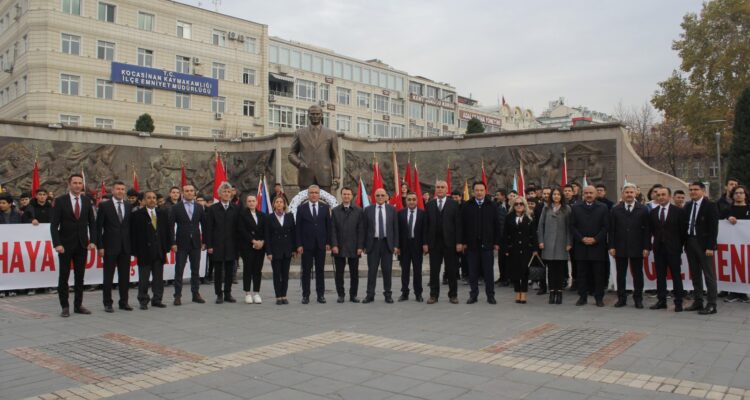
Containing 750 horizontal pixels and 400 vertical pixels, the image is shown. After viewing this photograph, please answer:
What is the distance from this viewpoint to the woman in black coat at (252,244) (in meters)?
10.5

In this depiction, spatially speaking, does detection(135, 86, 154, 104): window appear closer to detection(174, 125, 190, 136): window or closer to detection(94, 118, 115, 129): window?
detection(94, 118, 115, 129): window

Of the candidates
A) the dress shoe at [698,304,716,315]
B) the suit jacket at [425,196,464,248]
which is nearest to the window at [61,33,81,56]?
the suit jacket at [425,196,464,248]

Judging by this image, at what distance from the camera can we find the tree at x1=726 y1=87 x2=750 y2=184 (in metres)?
27.5

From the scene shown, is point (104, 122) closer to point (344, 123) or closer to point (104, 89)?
point (104, 89)

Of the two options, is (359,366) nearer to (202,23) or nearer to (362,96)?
(202,23)

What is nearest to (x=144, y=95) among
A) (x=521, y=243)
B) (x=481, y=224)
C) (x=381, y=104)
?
(x=381, y=104)

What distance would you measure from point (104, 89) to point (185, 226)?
36891mm

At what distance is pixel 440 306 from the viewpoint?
9.86 m

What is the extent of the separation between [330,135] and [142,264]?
5.46 m

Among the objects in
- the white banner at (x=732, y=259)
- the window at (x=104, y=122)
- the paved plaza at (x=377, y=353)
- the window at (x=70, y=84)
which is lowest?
the paved plaza at (x=377, y=353)

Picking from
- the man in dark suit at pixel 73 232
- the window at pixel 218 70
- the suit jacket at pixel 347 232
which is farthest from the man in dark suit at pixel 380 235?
the window at pixel 218 70

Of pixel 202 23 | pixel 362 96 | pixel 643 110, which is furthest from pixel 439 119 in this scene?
pixel 202 23

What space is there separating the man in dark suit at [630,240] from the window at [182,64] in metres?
42.9

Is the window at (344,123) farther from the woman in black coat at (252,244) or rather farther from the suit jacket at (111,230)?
the suit jacket at (111,230)
